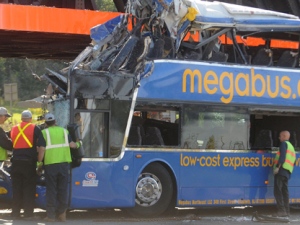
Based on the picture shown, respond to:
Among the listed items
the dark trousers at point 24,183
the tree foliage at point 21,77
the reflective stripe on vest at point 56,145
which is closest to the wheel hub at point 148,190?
the reflective stripe on vest at point 56,145

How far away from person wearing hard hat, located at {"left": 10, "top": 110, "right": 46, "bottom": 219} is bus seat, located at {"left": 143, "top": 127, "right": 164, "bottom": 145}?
2002mm

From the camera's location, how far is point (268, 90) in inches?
637

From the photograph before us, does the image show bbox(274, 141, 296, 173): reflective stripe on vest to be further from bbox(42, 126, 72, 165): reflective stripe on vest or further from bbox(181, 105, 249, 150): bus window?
bbox(42, 126, 72, 165): reflective stripe on vest

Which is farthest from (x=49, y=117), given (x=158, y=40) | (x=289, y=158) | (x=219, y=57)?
(x=289, y=158)

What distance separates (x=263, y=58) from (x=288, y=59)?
0.66 m

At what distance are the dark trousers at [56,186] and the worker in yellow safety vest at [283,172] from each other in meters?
4.14

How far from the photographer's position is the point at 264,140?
1638cm

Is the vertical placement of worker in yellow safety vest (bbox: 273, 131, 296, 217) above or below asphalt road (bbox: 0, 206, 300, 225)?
above

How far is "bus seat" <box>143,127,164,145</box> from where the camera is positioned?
14793 mm

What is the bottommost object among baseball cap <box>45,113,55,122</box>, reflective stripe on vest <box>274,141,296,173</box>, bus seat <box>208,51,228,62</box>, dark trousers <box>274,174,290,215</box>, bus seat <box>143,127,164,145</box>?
dark trousers <box>274,174,290,215</box>

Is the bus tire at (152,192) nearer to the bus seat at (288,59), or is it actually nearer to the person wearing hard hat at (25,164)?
the person wearing hard hat at (25,164)

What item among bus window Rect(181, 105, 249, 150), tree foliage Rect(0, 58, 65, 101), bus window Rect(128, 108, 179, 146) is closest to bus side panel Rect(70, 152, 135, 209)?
bus window Rect(128, 108, 179, 146)

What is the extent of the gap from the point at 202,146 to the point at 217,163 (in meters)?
0.46

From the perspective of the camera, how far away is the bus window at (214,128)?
15125mm
